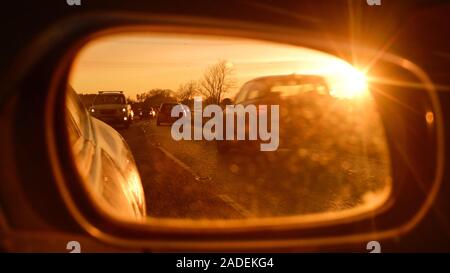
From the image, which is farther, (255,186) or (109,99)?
(109,99)

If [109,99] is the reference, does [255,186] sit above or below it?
below

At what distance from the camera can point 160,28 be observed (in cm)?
247

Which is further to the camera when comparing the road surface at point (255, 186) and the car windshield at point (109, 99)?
the car windshield at point (109, 99)

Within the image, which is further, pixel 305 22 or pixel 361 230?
pixel 305 22

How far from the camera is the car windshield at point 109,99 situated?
81.5ft

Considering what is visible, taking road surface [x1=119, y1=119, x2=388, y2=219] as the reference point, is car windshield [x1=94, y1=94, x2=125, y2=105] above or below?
above

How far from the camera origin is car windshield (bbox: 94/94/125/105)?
24828 millimetres

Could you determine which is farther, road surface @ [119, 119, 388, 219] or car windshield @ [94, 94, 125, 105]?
car windshield @ [94, 94, 125, 105]

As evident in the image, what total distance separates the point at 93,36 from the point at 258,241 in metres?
0.93

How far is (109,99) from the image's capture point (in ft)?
85.3

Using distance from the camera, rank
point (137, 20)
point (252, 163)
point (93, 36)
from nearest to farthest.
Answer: point (93, 36) < point (137, 20) < point (252, 163)

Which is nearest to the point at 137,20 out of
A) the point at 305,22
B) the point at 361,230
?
the point at 305,22

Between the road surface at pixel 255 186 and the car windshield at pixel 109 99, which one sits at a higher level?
the car windshield at pixel 109 99

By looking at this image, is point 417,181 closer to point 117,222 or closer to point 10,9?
point 117,222
